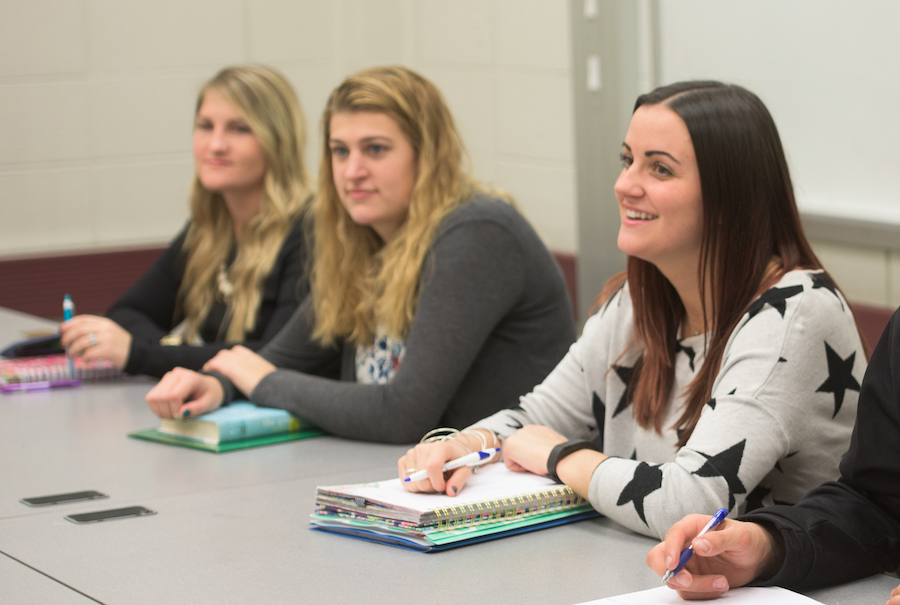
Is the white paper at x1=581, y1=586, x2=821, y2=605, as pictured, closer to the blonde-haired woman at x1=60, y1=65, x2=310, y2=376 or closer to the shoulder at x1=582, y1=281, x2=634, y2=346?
the shoulder at x1=582, y1=281, x2=634, y2=346

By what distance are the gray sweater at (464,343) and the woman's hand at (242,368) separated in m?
0.03

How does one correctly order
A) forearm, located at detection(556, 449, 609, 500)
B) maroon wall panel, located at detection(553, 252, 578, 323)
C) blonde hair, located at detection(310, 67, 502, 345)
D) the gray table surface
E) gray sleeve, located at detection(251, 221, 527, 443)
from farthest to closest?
maroon wall panel, located at detection(553, 252, 578, 323)
blonde hair, located at detection(310, 67, 502, 345)
gray sleeve, located at detection(251, 221, 527, 443)
forearm, located at detection(556, 449, 609, 500)
the gray table surface

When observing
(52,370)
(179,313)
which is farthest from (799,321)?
(179,313)

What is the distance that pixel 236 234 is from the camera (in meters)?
3.00

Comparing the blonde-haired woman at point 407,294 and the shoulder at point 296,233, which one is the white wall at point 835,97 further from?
the shoulder at point 296,233

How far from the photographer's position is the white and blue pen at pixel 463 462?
1530 millimetres

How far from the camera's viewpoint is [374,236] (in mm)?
2357

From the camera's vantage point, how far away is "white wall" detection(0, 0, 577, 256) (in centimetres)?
412

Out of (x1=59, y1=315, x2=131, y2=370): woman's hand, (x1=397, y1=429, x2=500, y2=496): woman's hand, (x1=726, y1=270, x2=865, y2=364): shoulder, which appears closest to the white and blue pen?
(x1=397, y1=429, x2=500, y2=496): woman's hand

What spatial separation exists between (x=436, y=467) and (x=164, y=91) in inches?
136

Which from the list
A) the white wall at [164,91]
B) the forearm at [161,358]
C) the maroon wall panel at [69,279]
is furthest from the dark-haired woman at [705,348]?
the maroon wall panel at [69,279]

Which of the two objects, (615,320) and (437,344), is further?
(437,344)

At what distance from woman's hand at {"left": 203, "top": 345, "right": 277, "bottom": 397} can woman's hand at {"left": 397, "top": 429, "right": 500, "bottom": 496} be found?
28.0 inches

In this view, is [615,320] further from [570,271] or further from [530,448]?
[570,271]
